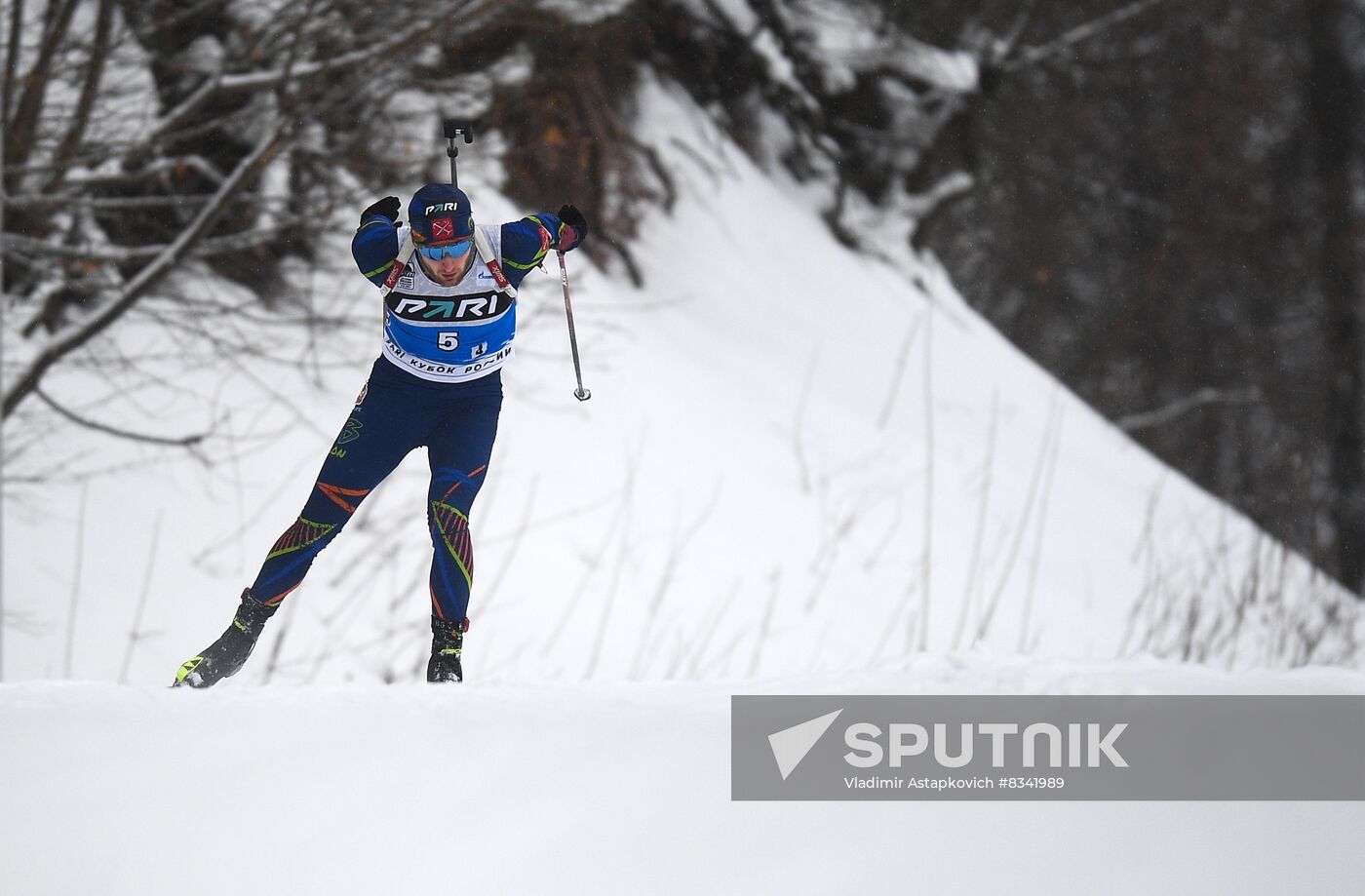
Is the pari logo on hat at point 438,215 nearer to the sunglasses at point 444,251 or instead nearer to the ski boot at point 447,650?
the sunglasses at point 444,251

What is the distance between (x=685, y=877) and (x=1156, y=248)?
2083 centimetres

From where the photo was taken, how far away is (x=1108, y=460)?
12617mm

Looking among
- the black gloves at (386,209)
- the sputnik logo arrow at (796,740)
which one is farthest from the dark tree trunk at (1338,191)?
the black gloves at (386,209)

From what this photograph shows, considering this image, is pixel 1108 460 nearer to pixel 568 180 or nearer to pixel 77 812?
pixel 568 180

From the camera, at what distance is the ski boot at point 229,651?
3.13 m

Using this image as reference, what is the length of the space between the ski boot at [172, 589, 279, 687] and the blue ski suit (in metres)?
0.04

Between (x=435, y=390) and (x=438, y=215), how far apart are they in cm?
48

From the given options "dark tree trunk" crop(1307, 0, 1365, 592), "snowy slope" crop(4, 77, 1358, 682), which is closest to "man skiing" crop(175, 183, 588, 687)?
"snowy slope" crop(4, 77, 1358, 682)

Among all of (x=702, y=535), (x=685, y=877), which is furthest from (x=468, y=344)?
(x=702, y=535)

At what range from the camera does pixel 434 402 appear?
316 centimetres

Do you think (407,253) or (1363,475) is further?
(1363,475)

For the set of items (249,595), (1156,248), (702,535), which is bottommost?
(249,595)

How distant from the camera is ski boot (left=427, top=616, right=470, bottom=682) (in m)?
Result: 3.24

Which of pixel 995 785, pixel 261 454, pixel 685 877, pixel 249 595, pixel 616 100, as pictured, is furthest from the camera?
pixel 616 100
